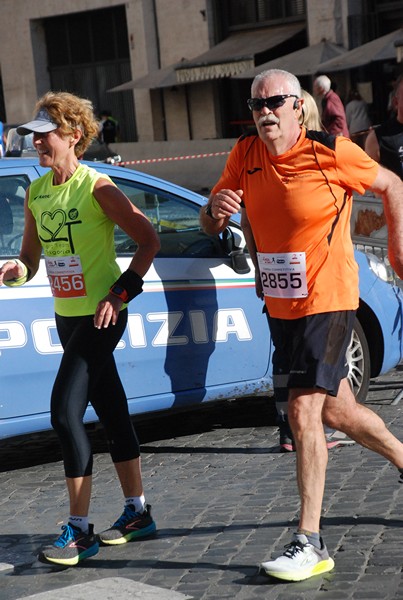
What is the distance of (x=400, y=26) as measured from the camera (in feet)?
79.9

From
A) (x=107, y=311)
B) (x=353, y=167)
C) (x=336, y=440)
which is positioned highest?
(x=353, y=167)

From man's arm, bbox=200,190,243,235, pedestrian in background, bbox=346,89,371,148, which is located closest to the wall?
pedestrian in background, bbox=346,89,371,148

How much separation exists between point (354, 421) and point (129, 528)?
44.3 inches

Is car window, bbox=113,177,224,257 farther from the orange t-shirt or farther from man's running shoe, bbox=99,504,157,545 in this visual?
the orange t-shirt

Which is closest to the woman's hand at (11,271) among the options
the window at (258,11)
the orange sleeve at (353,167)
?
the orange sleeve at (353,167)

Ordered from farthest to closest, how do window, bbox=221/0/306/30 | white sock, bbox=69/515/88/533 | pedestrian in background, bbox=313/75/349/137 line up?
window, bbox=221/0/306/30 < pedestrian in background, bbox=313/75/349/137 < white sock, bbox=69/515/88/533

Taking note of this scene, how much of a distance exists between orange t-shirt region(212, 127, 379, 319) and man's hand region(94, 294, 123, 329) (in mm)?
697

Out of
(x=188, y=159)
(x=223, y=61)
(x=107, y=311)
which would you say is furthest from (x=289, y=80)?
(x=188, y=159)

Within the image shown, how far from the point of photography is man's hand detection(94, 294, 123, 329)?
478 centimetres

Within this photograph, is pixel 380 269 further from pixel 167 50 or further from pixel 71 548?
pixel 167 50

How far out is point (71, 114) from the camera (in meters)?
4.97

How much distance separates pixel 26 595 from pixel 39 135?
191 centimetres

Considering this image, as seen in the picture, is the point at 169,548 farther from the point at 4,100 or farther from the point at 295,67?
the point at 4,100

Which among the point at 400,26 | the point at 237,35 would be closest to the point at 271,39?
the point at 237,35
